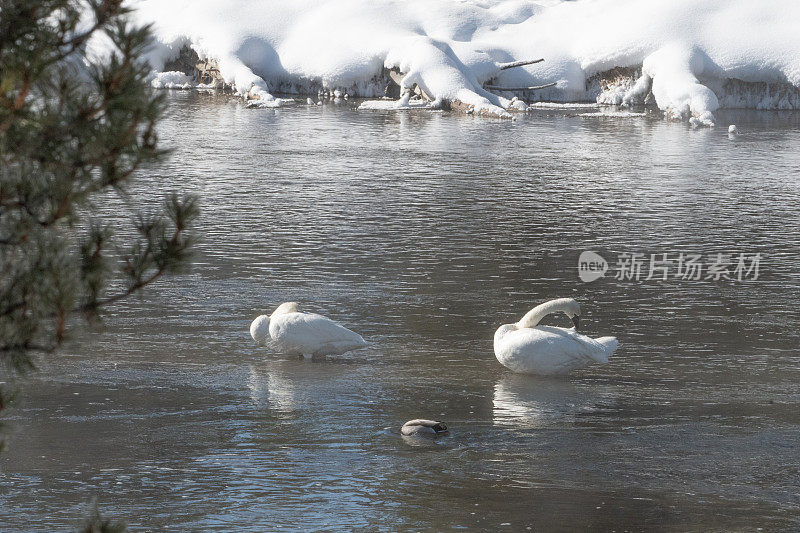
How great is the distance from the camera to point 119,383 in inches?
372

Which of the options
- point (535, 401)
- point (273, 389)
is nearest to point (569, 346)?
point (535, 401)

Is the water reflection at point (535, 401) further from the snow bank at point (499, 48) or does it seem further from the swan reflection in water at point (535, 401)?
the snow bank at point (499, 48)

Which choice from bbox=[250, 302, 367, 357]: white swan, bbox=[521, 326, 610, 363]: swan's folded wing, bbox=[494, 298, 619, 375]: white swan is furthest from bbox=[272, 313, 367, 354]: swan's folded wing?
bbox=[521, 326, 610, 363]: swan's folded wing

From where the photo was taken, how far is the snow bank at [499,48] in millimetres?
43344

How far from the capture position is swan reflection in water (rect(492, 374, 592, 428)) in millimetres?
8766

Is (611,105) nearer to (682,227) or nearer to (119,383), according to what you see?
(682,227)

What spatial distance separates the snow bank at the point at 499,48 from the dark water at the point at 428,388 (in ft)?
73.8

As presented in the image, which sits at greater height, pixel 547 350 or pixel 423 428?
pixel 547 350

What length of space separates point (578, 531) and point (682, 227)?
11.9 meters

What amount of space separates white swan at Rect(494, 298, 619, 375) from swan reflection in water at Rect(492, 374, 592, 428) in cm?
13

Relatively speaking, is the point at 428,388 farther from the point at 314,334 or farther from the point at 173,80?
the point at 173,80

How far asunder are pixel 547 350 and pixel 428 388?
3.68 feet

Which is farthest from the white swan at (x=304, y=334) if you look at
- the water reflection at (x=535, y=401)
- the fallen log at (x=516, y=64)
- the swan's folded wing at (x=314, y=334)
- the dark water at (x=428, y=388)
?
the fallen log at (x=516, y=64)

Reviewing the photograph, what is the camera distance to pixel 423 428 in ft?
26.8
